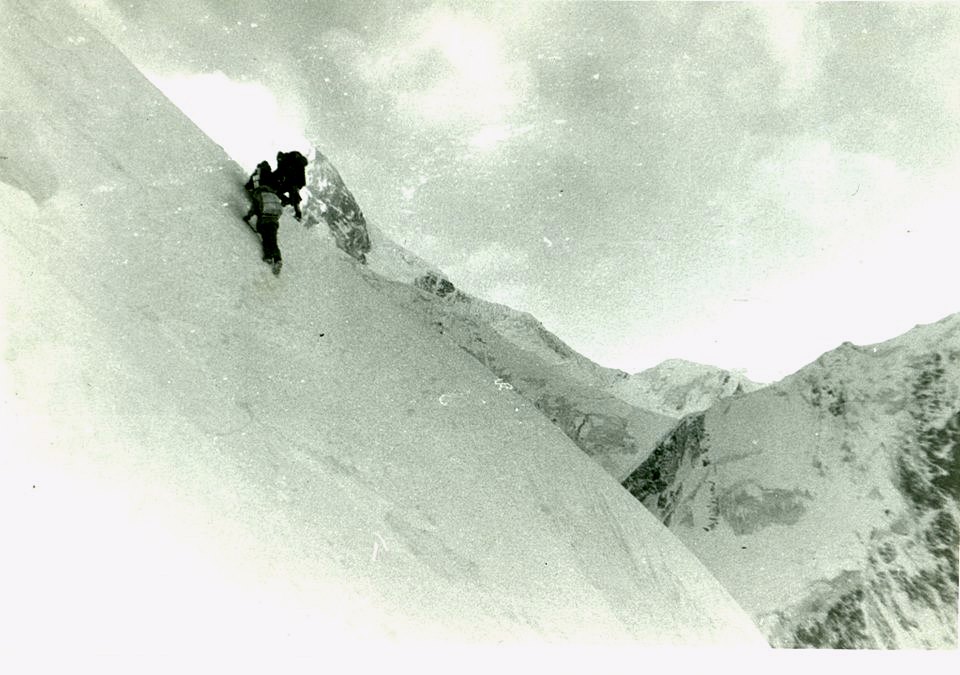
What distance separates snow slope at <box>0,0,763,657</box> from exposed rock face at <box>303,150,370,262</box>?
10234 cm

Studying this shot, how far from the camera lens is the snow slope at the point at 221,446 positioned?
13.1ft

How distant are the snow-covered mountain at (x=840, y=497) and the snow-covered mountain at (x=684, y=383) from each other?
5088 cm

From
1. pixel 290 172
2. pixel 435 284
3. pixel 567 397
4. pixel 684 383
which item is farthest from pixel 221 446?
pixel 435 284

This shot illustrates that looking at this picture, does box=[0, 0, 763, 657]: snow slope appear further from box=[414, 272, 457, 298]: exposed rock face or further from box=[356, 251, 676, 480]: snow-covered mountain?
box=[414, 272, 457, 298]: exposed rock face

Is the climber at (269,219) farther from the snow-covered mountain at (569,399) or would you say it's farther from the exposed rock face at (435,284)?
the exposed rock face at (435,284)

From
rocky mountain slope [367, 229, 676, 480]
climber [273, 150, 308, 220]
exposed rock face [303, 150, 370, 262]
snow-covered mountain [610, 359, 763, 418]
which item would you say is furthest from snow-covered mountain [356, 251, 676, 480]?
exposed rock face [303, 150, 370, 262]

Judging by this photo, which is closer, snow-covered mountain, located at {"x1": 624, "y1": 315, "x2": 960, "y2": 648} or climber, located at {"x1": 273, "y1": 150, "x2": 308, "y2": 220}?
climber, located at {"x1": 273, "y1": 150, "x2": 308, "y2": 220}

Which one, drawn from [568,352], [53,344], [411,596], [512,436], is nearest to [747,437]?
[512,436]

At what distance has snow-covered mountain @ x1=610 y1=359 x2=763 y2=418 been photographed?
7569 centimetres

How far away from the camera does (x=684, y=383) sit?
335 ft

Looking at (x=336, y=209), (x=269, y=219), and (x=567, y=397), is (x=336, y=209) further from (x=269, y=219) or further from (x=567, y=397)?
(x=269, y=219)

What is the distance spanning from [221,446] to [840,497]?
11215 millimetres

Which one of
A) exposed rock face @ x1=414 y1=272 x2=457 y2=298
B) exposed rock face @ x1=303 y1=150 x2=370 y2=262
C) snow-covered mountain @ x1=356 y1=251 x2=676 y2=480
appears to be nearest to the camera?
snow-covered mountain @ x1=356 y1=251 x2=676 y2=480

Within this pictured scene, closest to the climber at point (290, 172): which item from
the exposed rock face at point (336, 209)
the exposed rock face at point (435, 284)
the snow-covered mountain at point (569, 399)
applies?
the snow-covered mountain at point (569, 399)
